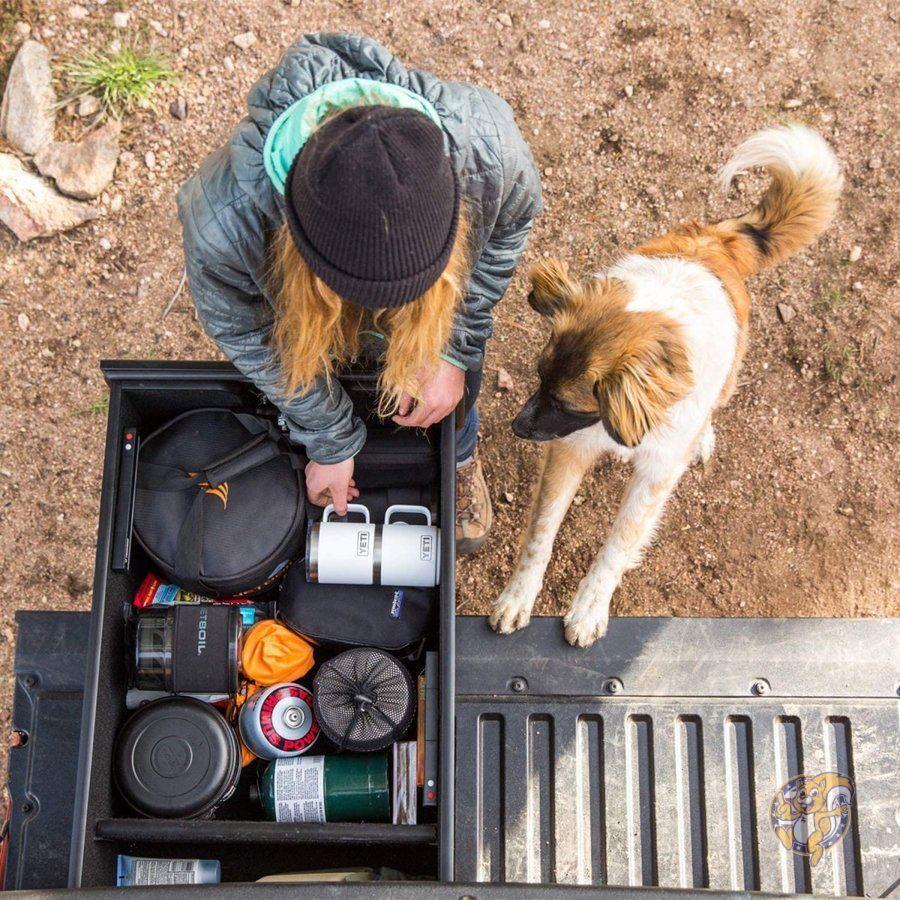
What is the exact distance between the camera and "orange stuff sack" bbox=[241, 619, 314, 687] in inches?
92.4

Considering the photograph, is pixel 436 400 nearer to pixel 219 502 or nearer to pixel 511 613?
pixel 219 502

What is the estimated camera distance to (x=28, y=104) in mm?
3787

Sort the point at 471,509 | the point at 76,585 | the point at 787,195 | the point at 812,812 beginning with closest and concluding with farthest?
the point at 812,812 < the point at 787,195 < the point at 471,509 < the point at 76,585

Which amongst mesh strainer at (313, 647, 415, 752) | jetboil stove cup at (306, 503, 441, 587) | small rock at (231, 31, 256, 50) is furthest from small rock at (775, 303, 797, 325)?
small rock at (231, 31, 256, 50)

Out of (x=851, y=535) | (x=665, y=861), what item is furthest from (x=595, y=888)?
(x=851, y=535)

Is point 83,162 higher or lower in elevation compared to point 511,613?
higher

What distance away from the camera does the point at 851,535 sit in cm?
362

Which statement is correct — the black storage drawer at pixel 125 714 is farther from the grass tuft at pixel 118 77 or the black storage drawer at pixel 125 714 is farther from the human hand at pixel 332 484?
the grass tuft at pixel 118 77

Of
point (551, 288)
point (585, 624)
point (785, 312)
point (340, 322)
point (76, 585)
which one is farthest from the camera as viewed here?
point (785, 312)

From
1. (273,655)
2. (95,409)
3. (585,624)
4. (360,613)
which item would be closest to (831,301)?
(585,624)

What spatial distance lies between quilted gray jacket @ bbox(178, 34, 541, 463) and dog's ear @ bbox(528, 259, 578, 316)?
502mm

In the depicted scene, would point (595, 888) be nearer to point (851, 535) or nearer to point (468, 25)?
point (851, 535)

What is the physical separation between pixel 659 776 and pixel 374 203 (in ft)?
6.00

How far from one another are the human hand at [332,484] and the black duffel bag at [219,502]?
0.06 metres
